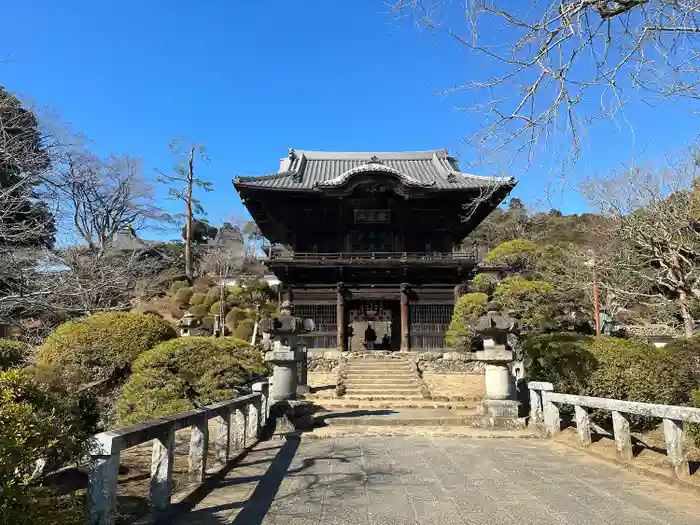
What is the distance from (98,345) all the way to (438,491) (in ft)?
25.8

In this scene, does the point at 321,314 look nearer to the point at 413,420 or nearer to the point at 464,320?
the point at 464,320

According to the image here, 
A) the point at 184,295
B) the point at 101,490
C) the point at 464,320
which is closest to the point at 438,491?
the point at 101,490

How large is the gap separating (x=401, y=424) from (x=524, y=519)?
6.12 metres

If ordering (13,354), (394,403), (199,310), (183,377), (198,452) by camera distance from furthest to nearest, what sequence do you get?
(199,310) → (394,403) → (183,377) → (13,354) → (198,452)

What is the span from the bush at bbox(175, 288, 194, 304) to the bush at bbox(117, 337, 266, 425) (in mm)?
22707

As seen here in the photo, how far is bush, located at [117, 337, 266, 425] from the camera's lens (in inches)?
336

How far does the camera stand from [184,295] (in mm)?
31375

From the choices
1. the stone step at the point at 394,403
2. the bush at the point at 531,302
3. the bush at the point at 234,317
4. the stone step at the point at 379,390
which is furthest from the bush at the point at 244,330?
→ the bush at the point at 531,302

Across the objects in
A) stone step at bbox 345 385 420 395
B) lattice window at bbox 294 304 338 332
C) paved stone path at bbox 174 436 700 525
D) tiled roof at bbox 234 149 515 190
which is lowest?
stone step at bbox 345 385 420 395

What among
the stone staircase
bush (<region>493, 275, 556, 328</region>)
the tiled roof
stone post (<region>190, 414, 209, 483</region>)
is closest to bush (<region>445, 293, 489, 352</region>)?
bush (<region>493, 275, 556, 328</region>)

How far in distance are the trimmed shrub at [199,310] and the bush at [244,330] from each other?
3.89 metres

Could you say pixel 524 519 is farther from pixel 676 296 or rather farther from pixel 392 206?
pixel 676 296

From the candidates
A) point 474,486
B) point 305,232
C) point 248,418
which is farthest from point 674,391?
point 305,232

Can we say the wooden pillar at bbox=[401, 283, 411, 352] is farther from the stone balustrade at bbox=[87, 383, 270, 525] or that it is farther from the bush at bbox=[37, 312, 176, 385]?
the stone balustrade at bbox=[87, 383, 270, 525]
